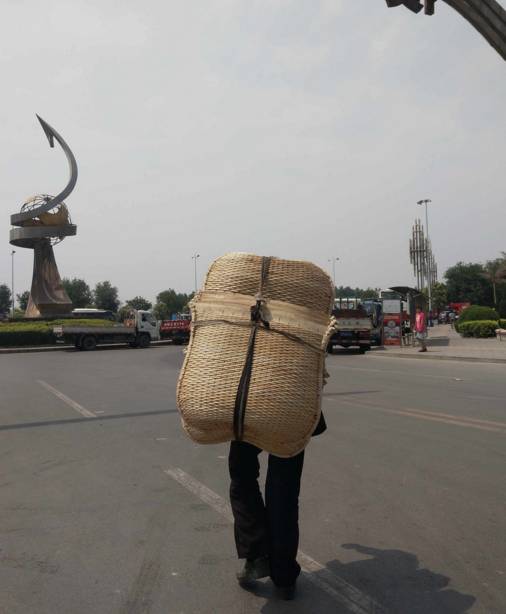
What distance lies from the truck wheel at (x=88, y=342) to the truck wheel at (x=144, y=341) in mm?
3298

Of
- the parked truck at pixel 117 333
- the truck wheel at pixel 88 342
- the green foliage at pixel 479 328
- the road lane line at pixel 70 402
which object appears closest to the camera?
the road lane line at pixel 70 402

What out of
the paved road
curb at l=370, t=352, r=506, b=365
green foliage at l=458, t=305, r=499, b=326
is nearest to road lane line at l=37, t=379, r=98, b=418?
the paved road

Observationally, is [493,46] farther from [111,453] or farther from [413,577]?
[111,453]

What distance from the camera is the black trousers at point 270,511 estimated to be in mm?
3123

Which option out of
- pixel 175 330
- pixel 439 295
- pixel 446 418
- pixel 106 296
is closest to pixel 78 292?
pixel 106 296

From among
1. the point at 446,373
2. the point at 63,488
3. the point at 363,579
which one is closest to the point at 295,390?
the point at 363,579

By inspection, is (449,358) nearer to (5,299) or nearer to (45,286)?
(45,286)

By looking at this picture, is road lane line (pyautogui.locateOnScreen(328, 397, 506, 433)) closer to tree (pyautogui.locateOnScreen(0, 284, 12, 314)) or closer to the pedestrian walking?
the pedestrian walking

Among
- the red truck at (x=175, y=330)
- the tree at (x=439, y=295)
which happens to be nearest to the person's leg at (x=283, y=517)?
the red truck at (x=175, y=330)

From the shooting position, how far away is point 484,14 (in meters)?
5.15

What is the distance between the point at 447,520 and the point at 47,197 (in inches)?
1738

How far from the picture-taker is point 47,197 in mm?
43938

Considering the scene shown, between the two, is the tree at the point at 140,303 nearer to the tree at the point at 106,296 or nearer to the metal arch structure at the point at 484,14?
the tree at the point at 106,296

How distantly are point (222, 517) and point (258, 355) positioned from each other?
1901 mm
